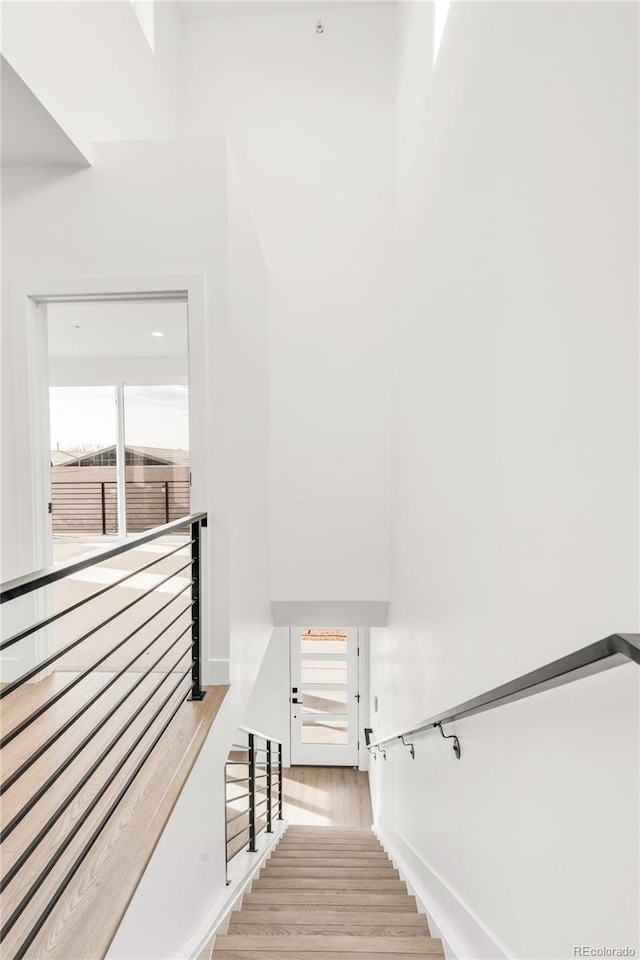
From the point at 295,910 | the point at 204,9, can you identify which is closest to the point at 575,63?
the point at 295,910

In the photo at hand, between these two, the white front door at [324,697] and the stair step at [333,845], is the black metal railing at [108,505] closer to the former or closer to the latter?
the stair step at [333,845]

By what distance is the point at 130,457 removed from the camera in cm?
325

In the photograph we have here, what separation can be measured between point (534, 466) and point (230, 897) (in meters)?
2.68

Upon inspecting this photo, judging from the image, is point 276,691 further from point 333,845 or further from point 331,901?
point 331,901

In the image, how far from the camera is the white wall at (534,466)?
Result: 3.36 feet

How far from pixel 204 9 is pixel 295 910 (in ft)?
21.0

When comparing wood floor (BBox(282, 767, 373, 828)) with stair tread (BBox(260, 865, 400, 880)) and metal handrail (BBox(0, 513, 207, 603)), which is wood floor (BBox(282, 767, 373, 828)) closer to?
stair tread (BBox(260, 865, 400, 880))

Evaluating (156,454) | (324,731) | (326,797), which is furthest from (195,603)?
(324,731)

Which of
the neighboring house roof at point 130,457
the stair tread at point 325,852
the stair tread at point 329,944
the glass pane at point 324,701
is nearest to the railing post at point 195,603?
the neighboring house roof at point 130,457

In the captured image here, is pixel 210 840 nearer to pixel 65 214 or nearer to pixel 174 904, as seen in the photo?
pixel 174 904

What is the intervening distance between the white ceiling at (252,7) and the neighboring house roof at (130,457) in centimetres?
392

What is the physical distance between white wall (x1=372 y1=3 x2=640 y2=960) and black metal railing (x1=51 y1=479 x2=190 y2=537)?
152 cm

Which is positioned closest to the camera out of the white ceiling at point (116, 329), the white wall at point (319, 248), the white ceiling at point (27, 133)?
the white ceiling at point (27, 133)

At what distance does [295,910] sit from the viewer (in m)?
2.65
